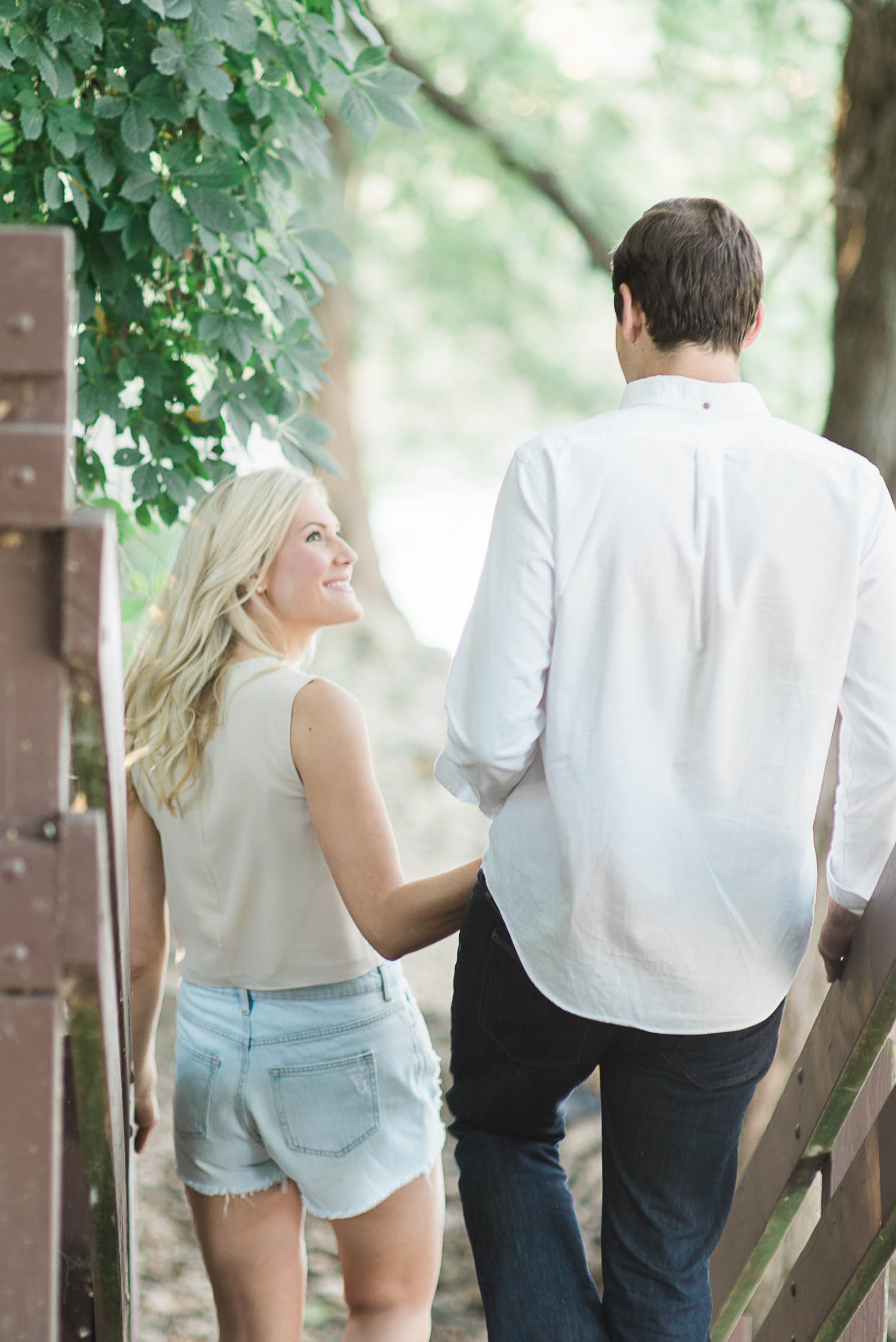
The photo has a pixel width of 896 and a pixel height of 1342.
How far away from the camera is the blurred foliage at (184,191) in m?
2.23

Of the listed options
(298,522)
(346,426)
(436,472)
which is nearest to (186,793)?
(298,522)

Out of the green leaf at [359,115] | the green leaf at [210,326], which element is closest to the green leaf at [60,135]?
the green leaf at [210,326]

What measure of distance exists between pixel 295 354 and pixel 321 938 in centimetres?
117

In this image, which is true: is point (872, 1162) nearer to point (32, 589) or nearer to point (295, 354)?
point (32, 589)

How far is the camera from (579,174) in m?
8.88

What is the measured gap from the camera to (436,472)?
18688 millimetres

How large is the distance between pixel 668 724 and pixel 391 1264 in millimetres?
1051

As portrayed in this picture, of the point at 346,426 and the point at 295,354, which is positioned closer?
the point at 295,354

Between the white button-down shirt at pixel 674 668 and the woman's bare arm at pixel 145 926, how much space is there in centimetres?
78

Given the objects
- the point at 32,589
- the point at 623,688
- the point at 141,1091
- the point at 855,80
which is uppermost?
the point at 855,80

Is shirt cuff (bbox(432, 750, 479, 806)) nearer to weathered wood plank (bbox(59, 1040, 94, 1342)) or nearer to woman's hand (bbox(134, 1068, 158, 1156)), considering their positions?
weathered wood plank (bbox(59, 1040, 94, 1342))

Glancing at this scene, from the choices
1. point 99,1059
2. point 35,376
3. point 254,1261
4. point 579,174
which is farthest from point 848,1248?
point 579,174

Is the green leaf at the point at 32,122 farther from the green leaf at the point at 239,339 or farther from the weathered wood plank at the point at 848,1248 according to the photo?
the weathered wood plank at the point at 848,1248

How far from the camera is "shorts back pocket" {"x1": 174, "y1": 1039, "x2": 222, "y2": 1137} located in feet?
6.88
